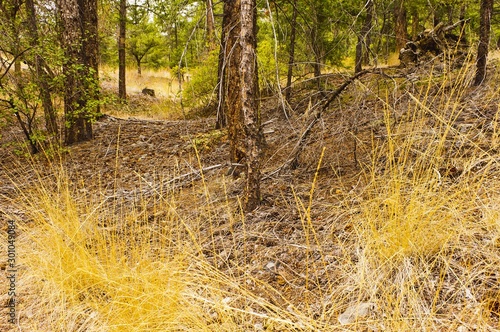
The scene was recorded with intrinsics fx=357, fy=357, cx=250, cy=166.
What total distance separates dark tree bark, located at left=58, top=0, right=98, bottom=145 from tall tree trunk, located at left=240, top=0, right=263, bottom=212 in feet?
13.2

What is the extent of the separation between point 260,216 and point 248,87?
1.19m

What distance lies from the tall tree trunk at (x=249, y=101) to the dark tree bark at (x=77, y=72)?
4.02 m

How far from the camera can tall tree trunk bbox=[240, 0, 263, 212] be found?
3.01m

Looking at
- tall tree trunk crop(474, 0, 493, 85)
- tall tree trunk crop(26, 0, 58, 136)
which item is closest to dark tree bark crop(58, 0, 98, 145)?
tall tree trunk crop(26, 0, 58, 136)

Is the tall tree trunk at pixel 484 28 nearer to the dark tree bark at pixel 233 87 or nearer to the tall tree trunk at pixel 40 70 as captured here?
the dark tree bark at pixel 233 87

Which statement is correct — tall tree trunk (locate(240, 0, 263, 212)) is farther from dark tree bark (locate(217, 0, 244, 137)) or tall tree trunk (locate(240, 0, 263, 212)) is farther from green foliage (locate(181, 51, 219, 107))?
green foliage (locate(181, 51, 219, 107))

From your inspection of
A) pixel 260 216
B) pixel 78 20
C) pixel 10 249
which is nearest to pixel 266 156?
pixel 260 216

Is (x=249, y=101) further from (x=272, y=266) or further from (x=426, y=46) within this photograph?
(x=426, y=46)

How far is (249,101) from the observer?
3148 millimetres

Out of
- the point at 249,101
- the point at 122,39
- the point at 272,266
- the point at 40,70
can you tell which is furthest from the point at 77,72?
the point at 122,39

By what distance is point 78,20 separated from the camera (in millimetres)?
→ 7000

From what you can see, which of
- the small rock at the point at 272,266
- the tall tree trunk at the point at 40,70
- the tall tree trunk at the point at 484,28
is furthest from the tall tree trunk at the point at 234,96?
the tall tree trunk at the point at 40,70

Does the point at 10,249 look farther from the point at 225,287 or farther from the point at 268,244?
the point at 268,244

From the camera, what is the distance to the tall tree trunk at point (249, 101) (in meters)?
3.01
